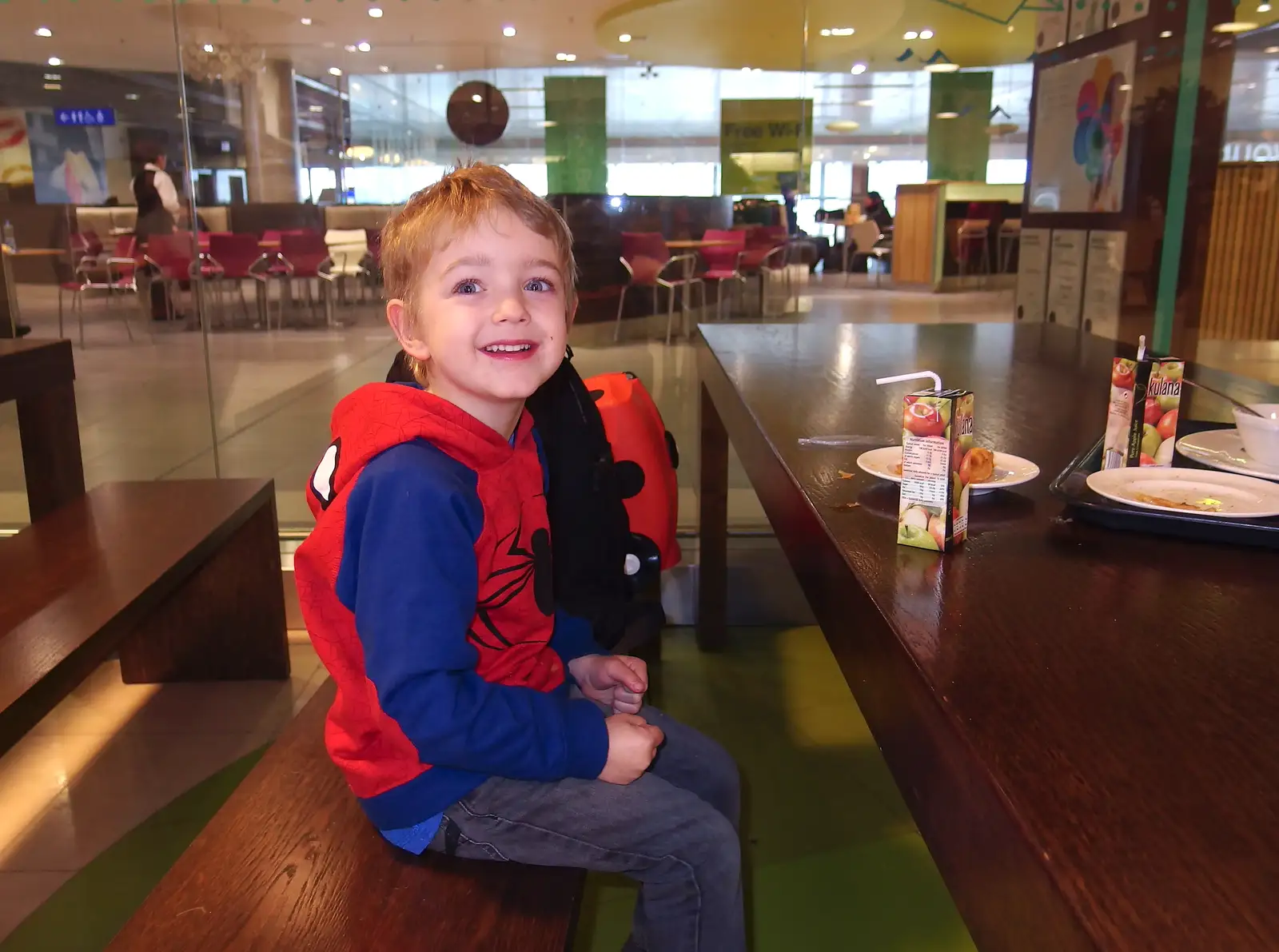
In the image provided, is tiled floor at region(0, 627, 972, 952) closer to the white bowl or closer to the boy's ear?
the white bowl

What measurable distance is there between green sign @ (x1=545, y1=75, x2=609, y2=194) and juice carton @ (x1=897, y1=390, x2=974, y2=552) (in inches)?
108

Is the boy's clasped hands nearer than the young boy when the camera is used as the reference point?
No

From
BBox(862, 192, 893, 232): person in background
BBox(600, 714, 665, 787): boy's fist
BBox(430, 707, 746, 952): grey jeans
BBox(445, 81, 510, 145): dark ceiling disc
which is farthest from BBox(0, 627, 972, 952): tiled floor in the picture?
Result: BBox(445, 81, 510, 145): dark ceiling disc

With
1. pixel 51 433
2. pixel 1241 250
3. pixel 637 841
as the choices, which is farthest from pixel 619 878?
pixel 1241 250

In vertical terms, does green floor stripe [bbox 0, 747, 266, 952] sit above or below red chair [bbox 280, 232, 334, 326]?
below

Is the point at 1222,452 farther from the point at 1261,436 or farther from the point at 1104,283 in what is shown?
the point at 1104,283

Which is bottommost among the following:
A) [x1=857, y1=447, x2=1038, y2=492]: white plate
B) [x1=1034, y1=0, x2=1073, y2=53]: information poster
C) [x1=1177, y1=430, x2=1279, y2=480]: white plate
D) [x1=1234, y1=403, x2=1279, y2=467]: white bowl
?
[x1=857, y1=447, x2=1038, y2=492]: white plate

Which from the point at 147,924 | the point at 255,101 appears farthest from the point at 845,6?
the point at 147,924

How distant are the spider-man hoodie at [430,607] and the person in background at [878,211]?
104 inches

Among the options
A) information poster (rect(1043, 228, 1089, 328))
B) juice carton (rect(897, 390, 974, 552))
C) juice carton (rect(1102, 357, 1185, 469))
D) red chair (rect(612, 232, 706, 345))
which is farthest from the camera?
red chair (rect(612, 232, 706, 345))

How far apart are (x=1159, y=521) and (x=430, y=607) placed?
654 millimetres

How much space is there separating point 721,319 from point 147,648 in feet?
7.01

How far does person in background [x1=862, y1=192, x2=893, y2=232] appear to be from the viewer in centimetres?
353

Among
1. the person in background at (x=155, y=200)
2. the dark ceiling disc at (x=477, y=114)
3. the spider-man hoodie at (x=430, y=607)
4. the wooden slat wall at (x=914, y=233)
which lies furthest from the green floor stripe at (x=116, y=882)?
the wooden slat wall at (x=914, y=233)
